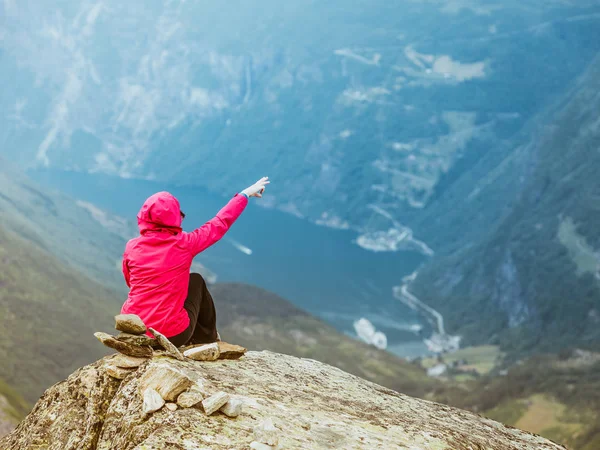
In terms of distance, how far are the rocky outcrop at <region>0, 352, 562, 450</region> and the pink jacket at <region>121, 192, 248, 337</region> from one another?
0.69 metres

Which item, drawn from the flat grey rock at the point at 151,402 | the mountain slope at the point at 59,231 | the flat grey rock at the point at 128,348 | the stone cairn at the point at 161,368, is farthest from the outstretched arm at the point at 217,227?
the mountain slope at the point at 59,231

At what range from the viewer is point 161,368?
23.9 ft

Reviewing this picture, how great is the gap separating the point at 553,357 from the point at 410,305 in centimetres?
7734

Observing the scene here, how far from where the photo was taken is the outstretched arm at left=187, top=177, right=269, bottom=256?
28.8ft

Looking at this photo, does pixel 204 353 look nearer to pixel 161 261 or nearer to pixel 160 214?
pixel 161 261

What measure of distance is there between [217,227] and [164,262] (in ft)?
2.78

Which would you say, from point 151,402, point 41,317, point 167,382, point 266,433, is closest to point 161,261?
point 167,382

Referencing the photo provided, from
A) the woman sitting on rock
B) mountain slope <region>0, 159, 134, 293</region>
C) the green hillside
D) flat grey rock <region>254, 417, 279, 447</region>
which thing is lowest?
flat grey rock <region>254, 417, 279, 447</region>

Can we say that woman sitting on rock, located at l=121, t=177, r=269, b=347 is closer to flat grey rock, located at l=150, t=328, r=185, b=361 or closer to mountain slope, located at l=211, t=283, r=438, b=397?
flat grey rock, located at l=150, t=328, r=185, b=361

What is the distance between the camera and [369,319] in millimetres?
177375

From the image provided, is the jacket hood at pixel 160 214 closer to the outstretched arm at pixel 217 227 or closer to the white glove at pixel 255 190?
the outstretched arm at pixel 217 227

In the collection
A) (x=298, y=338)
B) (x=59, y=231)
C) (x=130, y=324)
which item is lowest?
(x=130, y=324)

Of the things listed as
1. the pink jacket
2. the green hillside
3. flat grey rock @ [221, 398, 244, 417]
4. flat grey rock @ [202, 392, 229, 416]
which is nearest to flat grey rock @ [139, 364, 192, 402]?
flat grey rock @ [202, 392, 229, 416]

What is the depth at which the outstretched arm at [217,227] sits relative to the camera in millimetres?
8766
